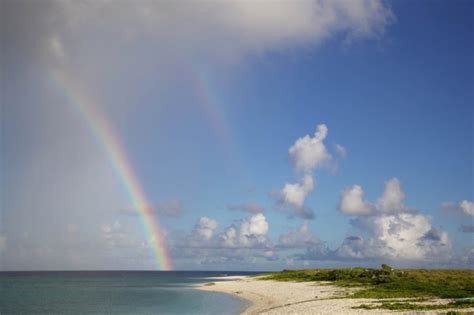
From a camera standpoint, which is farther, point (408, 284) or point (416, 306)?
point (408, 284)

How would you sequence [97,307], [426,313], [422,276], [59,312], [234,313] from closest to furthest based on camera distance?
[426,313] → [234,313] → [59,312] → [97,307] → [422,276]

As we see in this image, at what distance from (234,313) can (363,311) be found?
71.7ft

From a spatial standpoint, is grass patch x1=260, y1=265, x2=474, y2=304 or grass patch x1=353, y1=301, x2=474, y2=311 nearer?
grass patch x1=353, y1=301, x2=474, y2=311

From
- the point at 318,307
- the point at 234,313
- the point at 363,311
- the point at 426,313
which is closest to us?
the point at 426,313

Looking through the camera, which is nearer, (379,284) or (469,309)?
(469,309)

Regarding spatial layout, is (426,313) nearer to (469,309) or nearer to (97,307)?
(469,309)

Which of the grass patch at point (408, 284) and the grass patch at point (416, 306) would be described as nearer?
the grass patch at point (416, 306)

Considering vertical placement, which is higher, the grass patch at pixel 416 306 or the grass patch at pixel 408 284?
the grass patch at pixel 408 284

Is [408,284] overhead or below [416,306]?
overhead

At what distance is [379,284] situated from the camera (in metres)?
83.9

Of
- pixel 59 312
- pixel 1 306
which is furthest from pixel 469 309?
pixel 1 306

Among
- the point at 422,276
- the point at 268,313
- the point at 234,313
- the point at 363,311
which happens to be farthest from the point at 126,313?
the point at 422,276

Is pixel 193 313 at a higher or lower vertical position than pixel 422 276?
lower

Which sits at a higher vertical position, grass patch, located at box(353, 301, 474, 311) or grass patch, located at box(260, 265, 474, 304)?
grass patch, located at box(260, 265, 474, 304)
